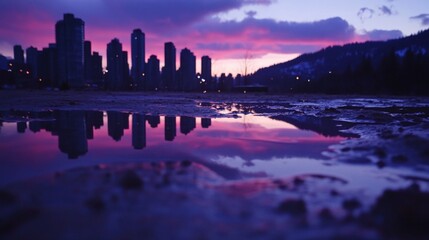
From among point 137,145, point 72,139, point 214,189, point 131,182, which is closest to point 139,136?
point 137,145

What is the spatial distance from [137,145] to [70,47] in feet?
633

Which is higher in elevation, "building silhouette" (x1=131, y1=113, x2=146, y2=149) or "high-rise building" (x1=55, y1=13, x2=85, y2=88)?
"high-rise building" (x1=55, y1=13, x2=85, y2=88)

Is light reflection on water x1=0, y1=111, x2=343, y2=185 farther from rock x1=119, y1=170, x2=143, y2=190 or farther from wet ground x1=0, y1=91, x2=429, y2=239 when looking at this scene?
rock x1=119, y1=170, x2=143, y2=190

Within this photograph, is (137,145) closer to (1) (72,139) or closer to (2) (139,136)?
(2) (139,136)

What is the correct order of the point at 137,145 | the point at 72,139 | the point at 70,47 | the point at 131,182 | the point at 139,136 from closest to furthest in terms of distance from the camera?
the point at 131,182
the point at 137,145
the point at 72,139
the point at 139,136
the point at 70,47

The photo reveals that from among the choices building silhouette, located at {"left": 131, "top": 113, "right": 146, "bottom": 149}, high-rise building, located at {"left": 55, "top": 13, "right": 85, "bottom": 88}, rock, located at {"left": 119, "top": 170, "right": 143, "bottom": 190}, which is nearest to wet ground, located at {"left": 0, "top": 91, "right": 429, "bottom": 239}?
rock, located at {"left": 119, "top": 170, "right": 143, "bottom": 190}

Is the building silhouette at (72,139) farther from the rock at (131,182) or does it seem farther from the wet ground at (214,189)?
the rock at (131,182)

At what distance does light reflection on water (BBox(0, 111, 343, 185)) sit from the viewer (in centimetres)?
982

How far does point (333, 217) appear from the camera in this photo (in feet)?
18.2

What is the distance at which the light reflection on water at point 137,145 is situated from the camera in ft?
32.2

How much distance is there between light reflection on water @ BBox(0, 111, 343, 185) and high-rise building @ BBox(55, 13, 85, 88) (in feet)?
573

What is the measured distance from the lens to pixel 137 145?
42.6 ft

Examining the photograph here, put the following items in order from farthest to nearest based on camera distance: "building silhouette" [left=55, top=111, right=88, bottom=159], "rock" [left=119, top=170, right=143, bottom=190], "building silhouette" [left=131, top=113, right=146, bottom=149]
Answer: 1. "building silhouette" [left=131, top=113, right=146, bottom=149]
2. "building silhouette" [left=55, top=111, right=88, bottom=159]
3. "rock" [left=119, top=170, right=143, bottom=190]

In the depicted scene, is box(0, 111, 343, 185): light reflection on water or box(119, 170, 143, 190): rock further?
box(0, 111, 343, 185): light reflection on water
